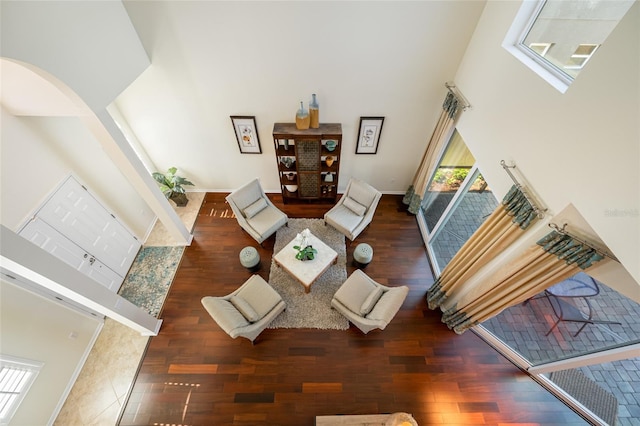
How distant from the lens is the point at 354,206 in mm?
5031

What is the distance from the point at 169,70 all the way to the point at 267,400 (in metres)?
5.13

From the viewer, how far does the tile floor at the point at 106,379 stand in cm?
348

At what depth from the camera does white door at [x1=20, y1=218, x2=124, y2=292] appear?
11.0ft

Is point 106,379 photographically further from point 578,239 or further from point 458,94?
point 458,94

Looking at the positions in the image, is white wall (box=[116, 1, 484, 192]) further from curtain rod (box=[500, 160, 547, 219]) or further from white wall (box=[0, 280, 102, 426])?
white wall (box=[0, 280, 102, 426])

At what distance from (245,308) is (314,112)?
3.32 metres

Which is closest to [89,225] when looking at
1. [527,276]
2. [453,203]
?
[453,203]

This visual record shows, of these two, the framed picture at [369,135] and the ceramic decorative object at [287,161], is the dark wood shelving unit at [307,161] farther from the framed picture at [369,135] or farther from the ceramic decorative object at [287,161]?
the framed picture at [369,135]

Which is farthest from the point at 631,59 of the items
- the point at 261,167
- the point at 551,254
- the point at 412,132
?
the point at 261,167

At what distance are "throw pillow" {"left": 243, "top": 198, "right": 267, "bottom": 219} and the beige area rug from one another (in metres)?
0.63

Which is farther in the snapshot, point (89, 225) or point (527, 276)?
point (89, 225)

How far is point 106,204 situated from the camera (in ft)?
14.3

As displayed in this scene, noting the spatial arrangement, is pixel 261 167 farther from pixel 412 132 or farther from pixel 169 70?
pixel 412 132

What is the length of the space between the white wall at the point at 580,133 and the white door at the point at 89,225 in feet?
19.3
